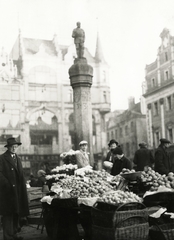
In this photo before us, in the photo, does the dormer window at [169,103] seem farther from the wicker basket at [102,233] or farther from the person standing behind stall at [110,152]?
the wicker basket at [102,233]

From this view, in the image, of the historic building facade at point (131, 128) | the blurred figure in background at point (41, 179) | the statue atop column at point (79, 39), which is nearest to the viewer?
the blurred figure in background at point (41, 179)

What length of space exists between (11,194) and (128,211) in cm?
252

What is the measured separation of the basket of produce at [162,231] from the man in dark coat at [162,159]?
7.53ft

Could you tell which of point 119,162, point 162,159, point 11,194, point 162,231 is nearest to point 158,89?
point 162,159

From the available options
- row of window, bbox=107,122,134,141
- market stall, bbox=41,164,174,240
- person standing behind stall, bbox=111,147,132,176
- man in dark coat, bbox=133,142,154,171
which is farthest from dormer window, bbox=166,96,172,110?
market stall, bbox=41,164,174,240

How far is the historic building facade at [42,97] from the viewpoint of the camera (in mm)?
36656

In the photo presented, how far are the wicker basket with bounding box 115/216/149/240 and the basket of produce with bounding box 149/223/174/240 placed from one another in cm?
32

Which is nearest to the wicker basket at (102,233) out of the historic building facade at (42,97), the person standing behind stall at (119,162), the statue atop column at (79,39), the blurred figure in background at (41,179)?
the person standing behind stall at (119,162)

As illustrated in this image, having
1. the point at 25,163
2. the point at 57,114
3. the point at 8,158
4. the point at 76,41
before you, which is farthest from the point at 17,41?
the point at 8,158

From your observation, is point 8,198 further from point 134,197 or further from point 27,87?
point 27,87

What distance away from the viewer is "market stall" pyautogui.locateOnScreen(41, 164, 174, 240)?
4.61m

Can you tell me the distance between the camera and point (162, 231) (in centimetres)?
491

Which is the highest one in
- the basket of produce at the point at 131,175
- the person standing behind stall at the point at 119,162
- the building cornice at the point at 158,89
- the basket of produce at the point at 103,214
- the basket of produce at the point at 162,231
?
the building cornice at the point at 158,89

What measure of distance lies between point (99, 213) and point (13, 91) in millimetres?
33547
